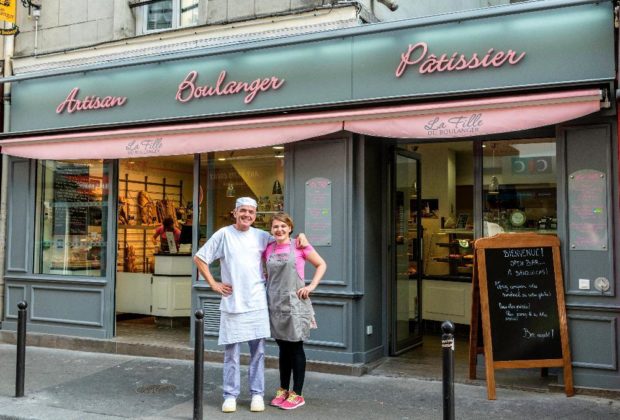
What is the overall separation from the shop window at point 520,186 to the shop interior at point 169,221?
250 centimetres

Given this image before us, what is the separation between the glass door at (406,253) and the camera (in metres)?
8.25

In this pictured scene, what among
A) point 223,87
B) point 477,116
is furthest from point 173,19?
point 477,116

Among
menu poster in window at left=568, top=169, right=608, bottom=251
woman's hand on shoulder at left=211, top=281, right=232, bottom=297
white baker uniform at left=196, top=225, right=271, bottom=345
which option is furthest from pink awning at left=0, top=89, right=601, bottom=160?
woman's hand on shoulder at left=211, top=281, right=232, bottom=297

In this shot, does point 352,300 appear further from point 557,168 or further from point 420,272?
point 557,168

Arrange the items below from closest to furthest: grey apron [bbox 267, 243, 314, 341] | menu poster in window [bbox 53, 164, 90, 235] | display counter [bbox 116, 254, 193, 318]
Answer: grey apron [bbox 267, 243, 314, 341] < menu poster in window [bbox 53, 164, 90, 235] < display counter [bbox 116, 254, 193, 318]

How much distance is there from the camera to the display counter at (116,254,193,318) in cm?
1020

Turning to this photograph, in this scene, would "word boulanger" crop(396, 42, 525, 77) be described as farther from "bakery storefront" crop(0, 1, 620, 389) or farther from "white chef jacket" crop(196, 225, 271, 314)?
"white chef jacket" crop(196, 225, 271, 314)

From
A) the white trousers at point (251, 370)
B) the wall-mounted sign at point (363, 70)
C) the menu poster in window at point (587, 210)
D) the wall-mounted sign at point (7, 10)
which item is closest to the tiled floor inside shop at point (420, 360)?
the menu poster in window at point (587, 210)

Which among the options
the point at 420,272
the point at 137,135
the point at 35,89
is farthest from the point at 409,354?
the point at 35,89

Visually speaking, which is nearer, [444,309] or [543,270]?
[543,270]

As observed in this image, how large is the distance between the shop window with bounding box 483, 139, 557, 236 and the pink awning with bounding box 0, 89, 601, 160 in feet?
→ 3.39

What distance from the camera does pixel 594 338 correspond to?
641cm

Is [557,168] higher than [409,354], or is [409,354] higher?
[557,168]

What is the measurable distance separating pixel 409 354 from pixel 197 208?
333 cm
